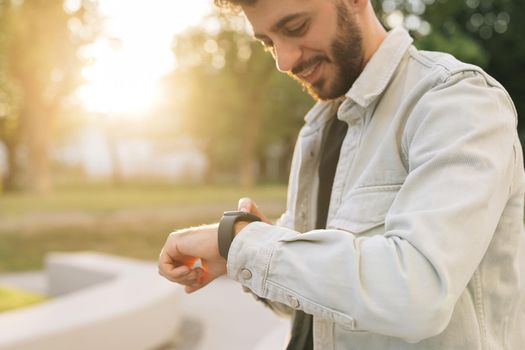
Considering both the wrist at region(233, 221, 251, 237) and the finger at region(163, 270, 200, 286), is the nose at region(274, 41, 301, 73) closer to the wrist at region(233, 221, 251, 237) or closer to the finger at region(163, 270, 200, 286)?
the wrist at region(233, 221, 251, 237)

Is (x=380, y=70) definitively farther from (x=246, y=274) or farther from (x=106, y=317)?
(x=106, y=317)

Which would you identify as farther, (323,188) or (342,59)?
(323,188)

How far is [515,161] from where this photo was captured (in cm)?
122

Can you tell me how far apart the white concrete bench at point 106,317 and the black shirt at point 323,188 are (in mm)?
3443

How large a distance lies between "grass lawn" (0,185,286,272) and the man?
1095cm

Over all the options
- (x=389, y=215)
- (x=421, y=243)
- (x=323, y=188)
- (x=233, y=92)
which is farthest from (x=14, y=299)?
(x=233, y=92)

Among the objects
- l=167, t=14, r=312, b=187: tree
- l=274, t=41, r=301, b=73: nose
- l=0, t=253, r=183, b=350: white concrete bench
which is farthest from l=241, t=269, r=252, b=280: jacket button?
l=167, t=14, r=312, b=187: tree

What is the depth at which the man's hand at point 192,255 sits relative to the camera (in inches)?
49.4

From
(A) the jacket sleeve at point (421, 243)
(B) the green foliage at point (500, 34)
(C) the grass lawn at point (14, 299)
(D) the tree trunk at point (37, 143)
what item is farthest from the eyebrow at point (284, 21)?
(B) the green foliage at point (500, 34)

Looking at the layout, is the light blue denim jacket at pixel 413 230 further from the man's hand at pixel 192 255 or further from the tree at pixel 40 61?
the tree at pixel 40 61

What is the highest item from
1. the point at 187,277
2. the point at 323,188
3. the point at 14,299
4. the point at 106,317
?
the point at 323,188

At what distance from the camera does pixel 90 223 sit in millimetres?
13953

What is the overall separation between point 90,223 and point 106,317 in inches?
365

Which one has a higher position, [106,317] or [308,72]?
[308,72]
